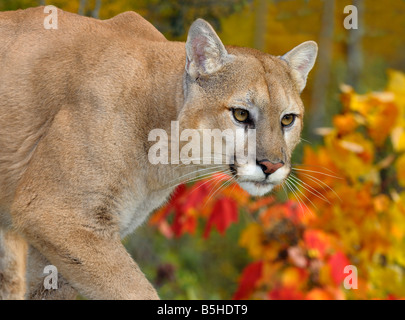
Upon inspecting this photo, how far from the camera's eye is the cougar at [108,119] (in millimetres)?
3330

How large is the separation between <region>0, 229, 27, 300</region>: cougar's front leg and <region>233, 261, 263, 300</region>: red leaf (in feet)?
4.74

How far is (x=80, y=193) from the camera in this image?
3324 millimetres

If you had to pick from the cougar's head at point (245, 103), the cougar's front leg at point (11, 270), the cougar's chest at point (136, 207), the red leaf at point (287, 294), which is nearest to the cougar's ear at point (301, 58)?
the cougar's head at point (245, 103)

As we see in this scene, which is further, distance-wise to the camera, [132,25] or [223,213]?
[223,213]

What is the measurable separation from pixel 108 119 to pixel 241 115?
663mm

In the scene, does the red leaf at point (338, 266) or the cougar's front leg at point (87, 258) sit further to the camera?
the red leaf at point (338, 266)

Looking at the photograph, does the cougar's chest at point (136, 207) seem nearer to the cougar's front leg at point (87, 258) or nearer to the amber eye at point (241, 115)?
the cougar's front leg at point (87, 258)

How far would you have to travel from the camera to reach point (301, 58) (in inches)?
153

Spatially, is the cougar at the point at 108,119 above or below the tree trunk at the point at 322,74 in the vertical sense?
below

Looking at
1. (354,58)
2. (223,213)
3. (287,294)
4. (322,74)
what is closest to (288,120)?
(287,294)

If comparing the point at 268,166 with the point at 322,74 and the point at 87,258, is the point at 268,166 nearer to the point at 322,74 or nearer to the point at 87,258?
the point at 87,258

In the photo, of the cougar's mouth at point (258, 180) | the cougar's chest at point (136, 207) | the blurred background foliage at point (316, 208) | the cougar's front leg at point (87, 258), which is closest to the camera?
the cougar's front leg at point (87, 258)

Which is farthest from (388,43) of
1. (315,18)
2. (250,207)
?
(250,207)

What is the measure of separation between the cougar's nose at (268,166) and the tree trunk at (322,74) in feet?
16.0
